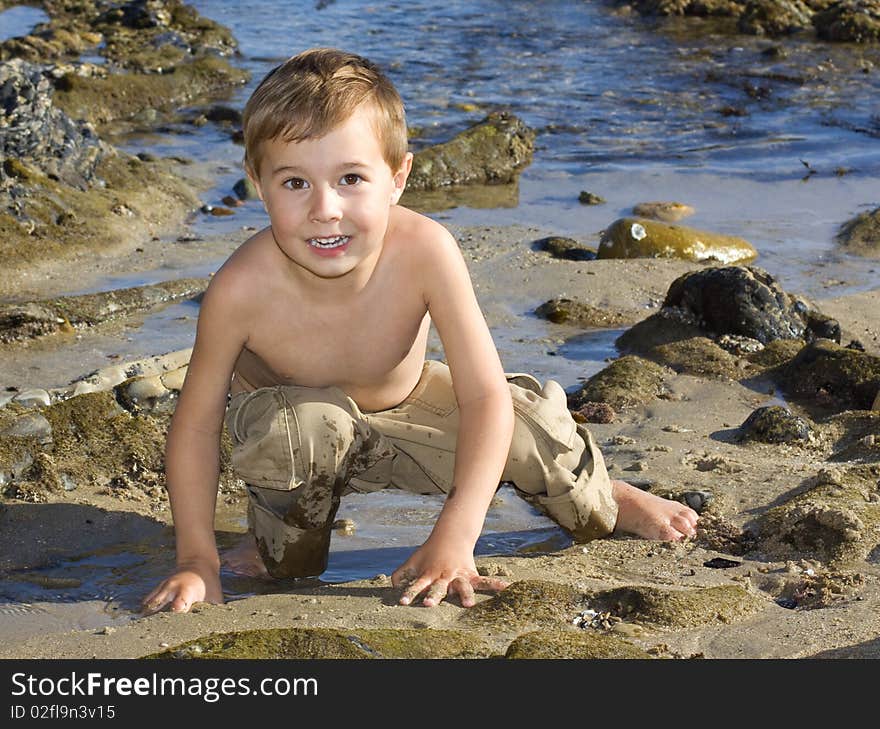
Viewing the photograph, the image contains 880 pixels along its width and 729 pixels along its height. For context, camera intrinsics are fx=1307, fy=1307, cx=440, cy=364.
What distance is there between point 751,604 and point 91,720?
170cm

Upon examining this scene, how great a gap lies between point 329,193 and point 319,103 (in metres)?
0.24

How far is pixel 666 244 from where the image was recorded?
768 centimetres

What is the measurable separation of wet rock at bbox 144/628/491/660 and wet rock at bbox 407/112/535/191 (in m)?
6.54

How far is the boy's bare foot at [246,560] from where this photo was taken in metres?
3.88

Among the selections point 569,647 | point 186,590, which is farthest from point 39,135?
point 569,647

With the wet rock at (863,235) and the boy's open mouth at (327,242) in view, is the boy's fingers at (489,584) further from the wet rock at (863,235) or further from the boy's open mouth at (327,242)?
the wet rock at (863,235)

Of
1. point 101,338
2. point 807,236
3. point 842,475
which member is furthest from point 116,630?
point 807,236

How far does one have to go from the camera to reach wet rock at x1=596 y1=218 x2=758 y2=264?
7.60 meters

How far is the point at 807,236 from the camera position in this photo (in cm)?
823

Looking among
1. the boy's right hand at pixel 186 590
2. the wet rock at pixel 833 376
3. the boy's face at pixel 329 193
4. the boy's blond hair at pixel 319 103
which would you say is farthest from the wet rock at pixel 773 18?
the boy's right hand at pixel 186 590

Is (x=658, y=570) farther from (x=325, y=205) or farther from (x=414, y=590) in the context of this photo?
(x=325, y=205)

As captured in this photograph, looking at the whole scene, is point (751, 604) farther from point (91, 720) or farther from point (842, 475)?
point (91, 720)

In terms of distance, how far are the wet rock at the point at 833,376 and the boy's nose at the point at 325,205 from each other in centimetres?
265

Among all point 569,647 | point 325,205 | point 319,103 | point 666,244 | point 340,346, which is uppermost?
point 319,103
